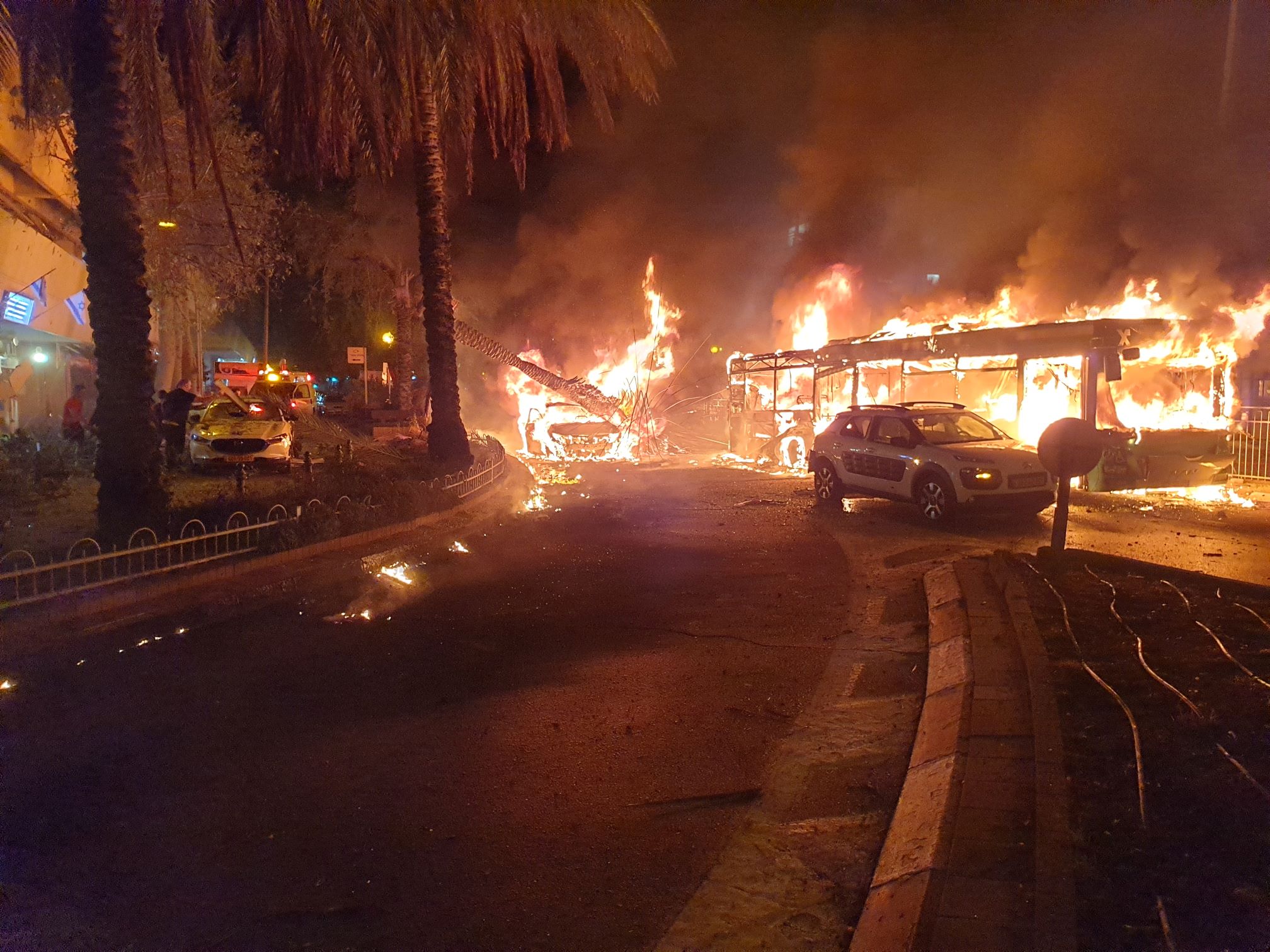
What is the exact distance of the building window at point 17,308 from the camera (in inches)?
→ 805

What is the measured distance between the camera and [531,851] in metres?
3.47

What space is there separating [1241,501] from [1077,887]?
13249 mm

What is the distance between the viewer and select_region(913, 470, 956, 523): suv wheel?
11.1 metres

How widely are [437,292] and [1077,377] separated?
491 inches


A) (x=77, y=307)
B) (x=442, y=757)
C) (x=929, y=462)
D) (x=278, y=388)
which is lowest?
(x=442, y=757)

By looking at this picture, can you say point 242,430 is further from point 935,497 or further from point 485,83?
point 935,497

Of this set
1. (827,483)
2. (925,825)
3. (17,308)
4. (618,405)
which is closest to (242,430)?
(827,483)

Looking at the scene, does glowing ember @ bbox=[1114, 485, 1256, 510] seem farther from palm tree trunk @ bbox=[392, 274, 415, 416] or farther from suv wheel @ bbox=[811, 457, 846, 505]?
palm tree trunk @ bbox=[392, 274, 415, 416]

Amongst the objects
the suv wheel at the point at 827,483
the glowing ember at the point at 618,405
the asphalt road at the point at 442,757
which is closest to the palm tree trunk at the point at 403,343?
the glowing ember at the point at 618,405

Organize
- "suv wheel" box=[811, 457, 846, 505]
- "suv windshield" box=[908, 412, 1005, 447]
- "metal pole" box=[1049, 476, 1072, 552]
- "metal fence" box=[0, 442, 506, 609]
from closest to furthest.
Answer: "metal fence" box=[0, 442, 506, 609] → "metal pole" box=[1049, 476, 1072, 552] → "suv windshield" box=[908, 412, 1005, 447] → "suv wheel" box=[811, 457, 846, 505]

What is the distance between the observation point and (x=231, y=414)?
53.2 ft

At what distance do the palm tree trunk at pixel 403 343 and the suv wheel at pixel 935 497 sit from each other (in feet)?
58.7

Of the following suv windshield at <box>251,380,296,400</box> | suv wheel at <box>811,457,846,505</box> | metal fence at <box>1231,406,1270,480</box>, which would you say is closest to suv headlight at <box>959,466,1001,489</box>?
suv wheel at <box>811,457,846,505</box>

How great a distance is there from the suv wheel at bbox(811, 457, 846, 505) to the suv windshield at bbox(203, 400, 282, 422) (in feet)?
32.9
